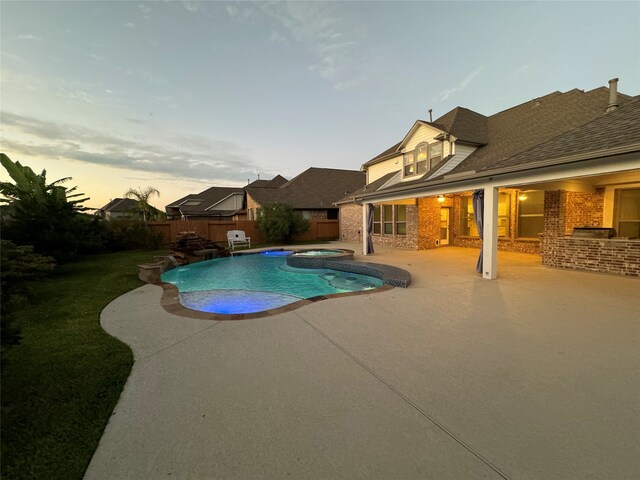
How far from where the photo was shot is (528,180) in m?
6.89

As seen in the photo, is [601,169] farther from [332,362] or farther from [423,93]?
[423,93]

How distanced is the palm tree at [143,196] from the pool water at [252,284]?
1837 cm

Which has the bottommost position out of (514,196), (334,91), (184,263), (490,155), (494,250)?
(184,263)

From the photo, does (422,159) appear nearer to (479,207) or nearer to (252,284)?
(479,207)

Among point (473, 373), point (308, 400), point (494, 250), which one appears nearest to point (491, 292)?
point (494, 250)

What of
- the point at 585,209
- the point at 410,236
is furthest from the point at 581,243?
the point at 410,236

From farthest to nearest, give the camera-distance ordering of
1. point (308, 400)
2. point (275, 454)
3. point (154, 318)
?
point (154, 318), point (308, 400), point (275, 454)

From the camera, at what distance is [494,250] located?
25.2 ft

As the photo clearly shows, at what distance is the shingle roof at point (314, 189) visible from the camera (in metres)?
25.2

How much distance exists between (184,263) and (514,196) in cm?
1572

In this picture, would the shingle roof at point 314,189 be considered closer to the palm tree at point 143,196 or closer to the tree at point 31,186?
the palm tree at point 143,196

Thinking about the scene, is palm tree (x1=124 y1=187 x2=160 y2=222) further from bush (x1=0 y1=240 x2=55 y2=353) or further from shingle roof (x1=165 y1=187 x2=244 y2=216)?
bush (x1=0 y1=240 x2=55 y2=353)

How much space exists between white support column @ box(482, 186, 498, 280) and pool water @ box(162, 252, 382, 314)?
10.2 feet

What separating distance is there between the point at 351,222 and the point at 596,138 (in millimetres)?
15061
